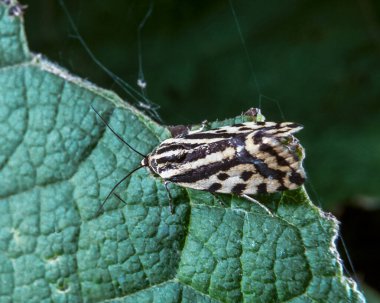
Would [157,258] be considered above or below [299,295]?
above

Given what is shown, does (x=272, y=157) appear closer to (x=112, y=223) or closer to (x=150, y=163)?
(x=150, y=163)

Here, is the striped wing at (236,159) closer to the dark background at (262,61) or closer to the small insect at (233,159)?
the small insect at (233,159)

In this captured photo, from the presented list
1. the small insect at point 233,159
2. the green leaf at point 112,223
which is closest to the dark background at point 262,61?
the small insect at point 233,159

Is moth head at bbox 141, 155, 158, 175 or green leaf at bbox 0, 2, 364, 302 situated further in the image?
moth head at bbox 141, 155, 158, 175

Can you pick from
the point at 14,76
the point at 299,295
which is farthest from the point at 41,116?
the point at 299,295

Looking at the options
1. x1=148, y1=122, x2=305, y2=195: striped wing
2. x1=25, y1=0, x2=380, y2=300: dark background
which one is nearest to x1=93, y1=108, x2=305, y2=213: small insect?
x1=148, y1=122, x2=305, y2=195: striped wing

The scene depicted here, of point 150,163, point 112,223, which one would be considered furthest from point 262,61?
point 112,223

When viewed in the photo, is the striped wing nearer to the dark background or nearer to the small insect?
the small insect

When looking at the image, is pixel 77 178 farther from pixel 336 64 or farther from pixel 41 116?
pixel 336 64
